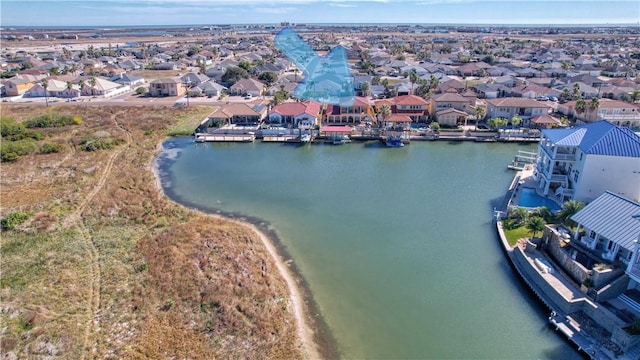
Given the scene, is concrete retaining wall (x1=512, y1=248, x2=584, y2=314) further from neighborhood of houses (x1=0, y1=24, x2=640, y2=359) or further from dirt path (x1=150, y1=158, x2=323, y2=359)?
dirt path (x1=150, y1=158, x2=323, y2=359)

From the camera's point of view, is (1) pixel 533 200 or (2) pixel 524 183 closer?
(1) pixel 533 200

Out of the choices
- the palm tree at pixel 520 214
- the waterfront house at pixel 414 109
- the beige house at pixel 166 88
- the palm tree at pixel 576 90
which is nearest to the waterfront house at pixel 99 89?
the beige house at pixel 166 88

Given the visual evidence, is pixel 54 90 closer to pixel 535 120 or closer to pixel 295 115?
pixel 295 115

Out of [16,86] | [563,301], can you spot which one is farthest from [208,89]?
[563,301]

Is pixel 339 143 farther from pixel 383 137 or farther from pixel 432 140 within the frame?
pixel 432 140

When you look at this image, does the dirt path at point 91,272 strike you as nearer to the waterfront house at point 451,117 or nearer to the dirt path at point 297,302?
the dirt path at point 297,302

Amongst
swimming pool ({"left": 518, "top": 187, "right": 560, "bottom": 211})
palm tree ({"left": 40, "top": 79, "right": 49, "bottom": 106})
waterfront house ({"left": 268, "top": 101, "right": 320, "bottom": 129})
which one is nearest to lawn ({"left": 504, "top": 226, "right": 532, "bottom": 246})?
swimming pool ({"left": 518, "top": 187, "right": 560, "bottom": 211})
